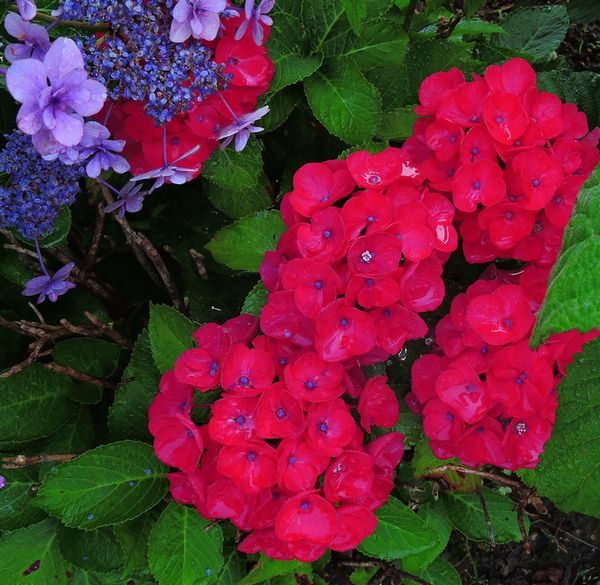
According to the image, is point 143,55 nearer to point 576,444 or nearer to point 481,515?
point 576,444

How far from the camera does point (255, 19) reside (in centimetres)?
90

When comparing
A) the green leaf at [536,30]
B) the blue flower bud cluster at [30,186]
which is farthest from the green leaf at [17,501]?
the green leaf at [536,30]

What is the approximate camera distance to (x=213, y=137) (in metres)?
1.00

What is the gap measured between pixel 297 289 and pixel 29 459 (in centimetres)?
61

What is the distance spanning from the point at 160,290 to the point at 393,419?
2.61 ft

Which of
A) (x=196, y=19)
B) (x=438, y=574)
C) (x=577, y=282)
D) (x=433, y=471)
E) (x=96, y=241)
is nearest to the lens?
(x=577, y=282)


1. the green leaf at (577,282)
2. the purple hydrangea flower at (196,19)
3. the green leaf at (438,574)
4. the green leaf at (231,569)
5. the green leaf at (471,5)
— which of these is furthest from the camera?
the green leaf at (438,574)

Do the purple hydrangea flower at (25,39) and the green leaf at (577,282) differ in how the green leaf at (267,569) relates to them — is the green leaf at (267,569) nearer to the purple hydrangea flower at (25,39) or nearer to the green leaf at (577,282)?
the green leaf at (577,282)

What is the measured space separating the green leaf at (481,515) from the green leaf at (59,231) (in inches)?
36.8

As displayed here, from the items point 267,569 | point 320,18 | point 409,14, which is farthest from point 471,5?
point 267,569

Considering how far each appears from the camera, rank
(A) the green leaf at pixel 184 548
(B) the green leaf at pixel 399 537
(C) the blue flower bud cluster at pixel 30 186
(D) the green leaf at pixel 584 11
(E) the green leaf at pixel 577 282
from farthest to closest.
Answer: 1. (D) the green leaf at pixel 584 11
2. (B) the green leaf at pixel 399 537
3. (A) the green leaf at pixel 184 548
4. (C) the blue flower bud cluster at pixel 30 186
5. (E) the green leaf at pixel 577 282

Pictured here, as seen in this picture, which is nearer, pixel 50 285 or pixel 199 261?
pixel 50 285

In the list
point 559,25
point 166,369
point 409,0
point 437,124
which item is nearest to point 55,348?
point 166,369

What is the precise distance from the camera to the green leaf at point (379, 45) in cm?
116
